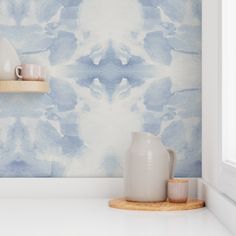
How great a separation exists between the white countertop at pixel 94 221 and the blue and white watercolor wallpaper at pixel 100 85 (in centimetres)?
27

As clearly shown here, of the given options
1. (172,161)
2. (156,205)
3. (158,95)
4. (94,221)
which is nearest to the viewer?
(94,221)

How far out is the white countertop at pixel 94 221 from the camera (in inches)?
57.4

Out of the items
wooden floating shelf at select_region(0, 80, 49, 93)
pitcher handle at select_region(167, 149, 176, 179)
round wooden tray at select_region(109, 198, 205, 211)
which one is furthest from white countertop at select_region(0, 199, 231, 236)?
wooden floating shelf at select_region(0, 80, 49, 93)

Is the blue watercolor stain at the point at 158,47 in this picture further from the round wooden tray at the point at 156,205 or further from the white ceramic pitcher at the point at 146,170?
the round wooden tray at the point at 156,205

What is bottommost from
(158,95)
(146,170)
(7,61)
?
Answer: (146,170)

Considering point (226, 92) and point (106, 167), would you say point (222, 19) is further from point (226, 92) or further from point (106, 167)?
point (106, 167)

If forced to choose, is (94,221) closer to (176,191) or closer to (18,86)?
(176,191)

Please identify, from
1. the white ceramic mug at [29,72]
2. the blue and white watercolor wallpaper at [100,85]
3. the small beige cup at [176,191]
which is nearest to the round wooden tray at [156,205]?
the small beige cup at [176,191]

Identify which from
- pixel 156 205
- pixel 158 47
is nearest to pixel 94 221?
pixel 156 205

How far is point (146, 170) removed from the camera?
1926 millimetres

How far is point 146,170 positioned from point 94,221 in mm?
358

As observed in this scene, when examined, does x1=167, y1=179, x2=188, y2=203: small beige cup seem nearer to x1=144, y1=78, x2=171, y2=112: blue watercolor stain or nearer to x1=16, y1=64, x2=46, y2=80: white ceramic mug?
x1=144, y1=78, x2=171, y2=112: blue watercolor stain

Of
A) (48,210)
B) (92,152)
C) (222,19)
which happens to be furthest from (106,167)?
(222,19)

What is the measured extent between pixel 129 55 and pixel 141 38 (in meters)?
0.08
